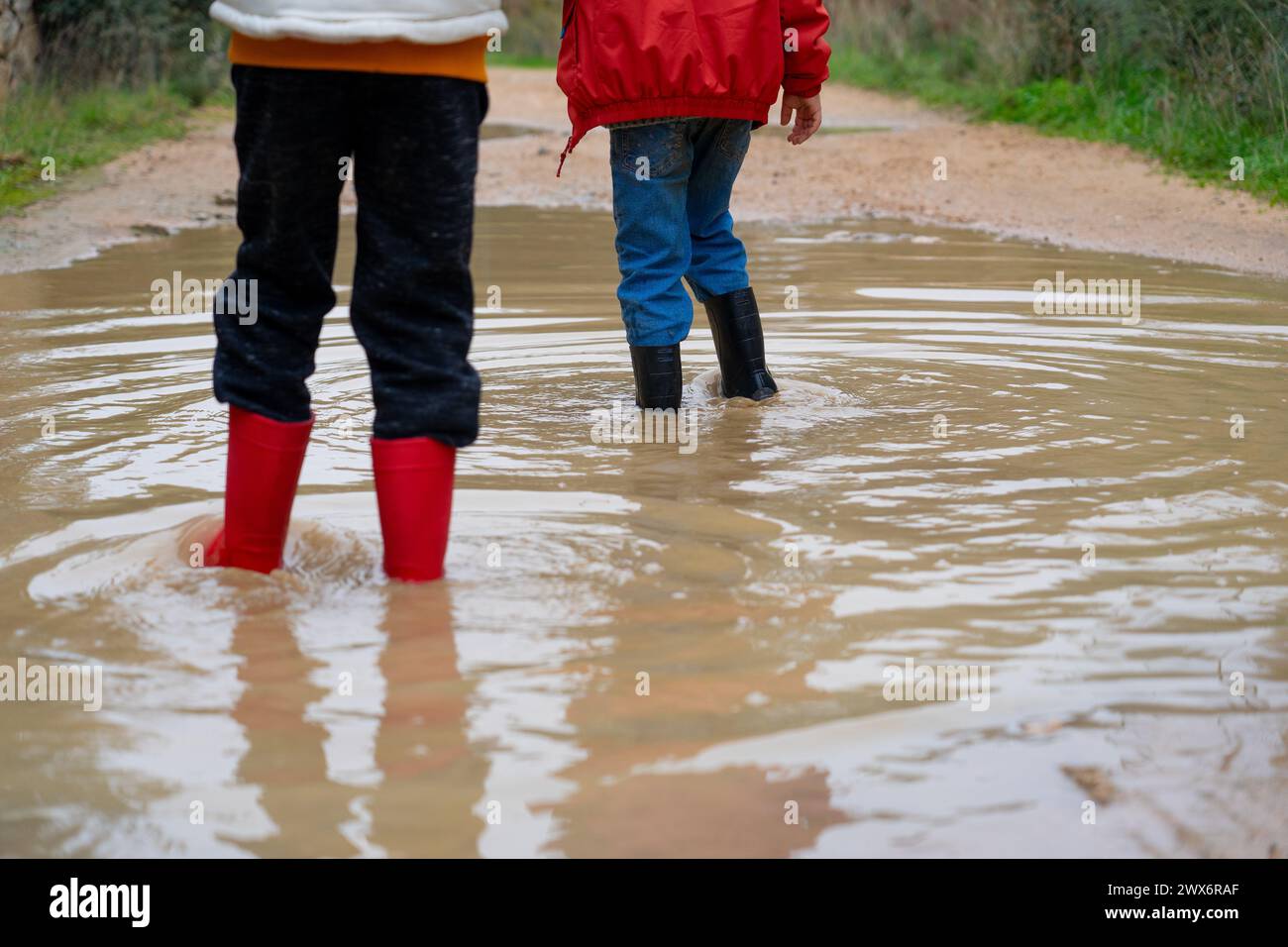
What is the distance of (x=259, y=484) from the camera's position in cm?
271

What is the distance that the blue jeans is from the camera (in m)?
3.98

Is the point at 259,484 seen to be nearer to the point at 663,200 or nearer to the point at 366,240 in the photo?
the point at 366,240

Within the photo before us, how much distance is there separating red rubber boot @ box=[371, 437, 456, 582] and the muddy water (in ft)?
0.23

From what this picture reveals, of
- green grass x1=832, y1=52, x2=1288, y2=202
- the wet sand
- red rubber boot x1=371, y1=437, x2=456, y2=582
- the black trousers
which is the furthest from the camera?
green grass x1=832, y1=52, x2=1288, y2=202

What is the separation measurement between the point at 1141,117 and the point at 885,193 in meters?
2.80

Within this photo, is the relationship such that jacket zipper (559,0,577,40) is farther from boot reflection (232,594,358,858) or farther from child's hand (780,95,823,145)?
boot reflection (232,594,358,858)

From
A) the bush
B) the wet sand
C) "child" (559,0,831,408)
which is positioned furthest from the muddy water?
the bush

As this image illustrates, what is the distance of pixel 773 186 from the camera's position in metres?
10.3

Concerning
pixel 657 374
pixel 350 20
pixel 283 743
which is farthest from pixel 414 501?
pixel 657 374

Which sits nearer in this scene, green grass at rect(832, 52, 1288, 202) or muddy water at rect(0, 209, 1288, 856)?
muddy water at rect(0, 209, 1288, 856)

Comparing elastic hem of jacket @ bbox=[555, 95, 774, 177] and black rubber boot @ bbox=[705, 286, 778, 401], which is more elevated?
elastic hem of jacket @ bbox=[555, 95, 774, 177]

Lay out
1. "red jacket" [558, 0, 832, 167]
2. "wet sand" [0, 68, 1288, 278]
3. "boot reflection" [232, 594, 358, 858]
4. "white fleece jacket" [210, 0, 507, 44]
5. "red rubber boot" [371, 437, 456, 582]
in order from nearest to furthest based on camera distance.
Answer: "boot reflection" [232, 594, 358, 858]
"white fleece jacket" [210, 0, 507, 44]
"red rubber boot" [371, 437, 456, 582]
"red jacket" [558, 0, 832, 167]
"wet sand" [0, 68, 1288, 278]

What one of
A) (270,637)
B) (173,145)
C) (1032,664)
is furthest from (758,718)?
(173,145)

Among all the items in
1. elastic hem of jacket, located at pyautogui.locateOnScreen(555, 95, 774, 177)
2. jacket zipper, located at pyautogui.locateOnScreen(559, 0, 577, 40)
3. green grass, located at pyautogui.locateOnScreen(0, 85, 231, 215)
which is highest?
jacket zipper, located at pyautogui.locateOnScreen(559, 0, 577, 40)
